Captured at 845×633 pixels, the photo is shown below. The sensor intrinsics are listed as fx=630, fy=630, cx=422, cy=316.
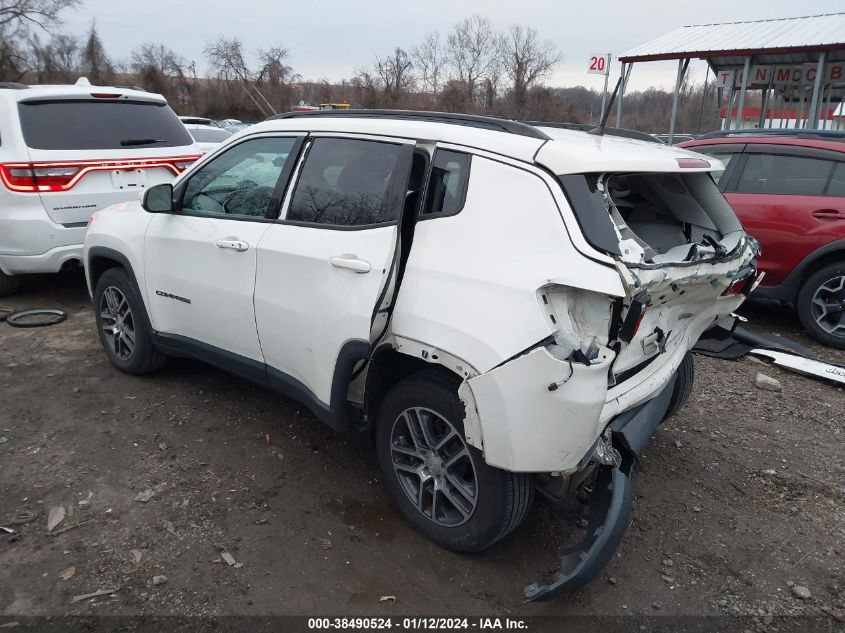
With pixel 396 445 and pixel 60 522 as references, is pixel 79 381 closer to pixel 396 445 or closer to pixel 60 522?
pixel 60 522

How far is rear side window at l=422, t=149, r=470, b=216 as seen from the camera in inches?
104

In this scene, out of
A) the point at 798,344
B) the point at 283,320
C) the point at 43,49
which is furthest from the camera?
the point at 43,49

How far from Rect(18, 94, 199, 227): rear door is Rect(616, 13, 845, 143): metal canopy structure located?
9.89 m

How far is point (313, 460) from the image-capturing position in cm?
362

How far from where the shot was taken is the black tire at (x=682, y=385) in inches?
136

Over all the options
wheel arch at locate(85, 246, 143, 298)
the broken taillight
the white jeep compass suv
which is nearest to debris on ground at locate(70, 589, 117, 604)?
the white jeep compass suv

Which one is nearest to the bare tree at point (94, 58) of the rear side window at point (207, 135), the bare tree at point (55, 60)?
the bare tree at point (55, 60)

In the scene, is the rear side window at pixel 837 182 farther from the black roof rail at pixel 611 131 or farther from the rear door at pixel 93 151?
the rear door at pixel 93 151

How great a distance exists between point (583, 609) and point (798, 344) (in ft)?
13.8

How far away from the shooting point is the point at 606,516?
2447 millimetres

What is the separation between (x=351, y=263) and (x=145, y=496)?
1.65 meters

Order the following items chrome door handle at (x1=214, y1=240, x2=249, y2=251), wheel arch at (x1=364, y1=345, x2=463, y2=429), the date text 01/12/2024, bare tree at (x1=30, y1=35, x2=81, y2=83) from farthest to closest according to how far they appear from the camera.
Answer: bare tree at (x1=30, y1=35, x2=81, y2=83), chrome door handle at (x1=214, y1=240, x2=249, y2=251), wheel arch at (x1=364, y1=345, x2=463, y2=429), the date text 01/12/2024

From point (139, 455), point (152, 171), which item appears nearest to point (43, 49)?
point (152, 171)

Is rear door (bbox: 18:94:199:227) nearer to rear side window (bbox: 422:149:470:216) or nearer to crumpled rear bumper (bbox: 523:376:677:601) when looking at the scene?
rear side window (bbox: 422:149:470:216)
